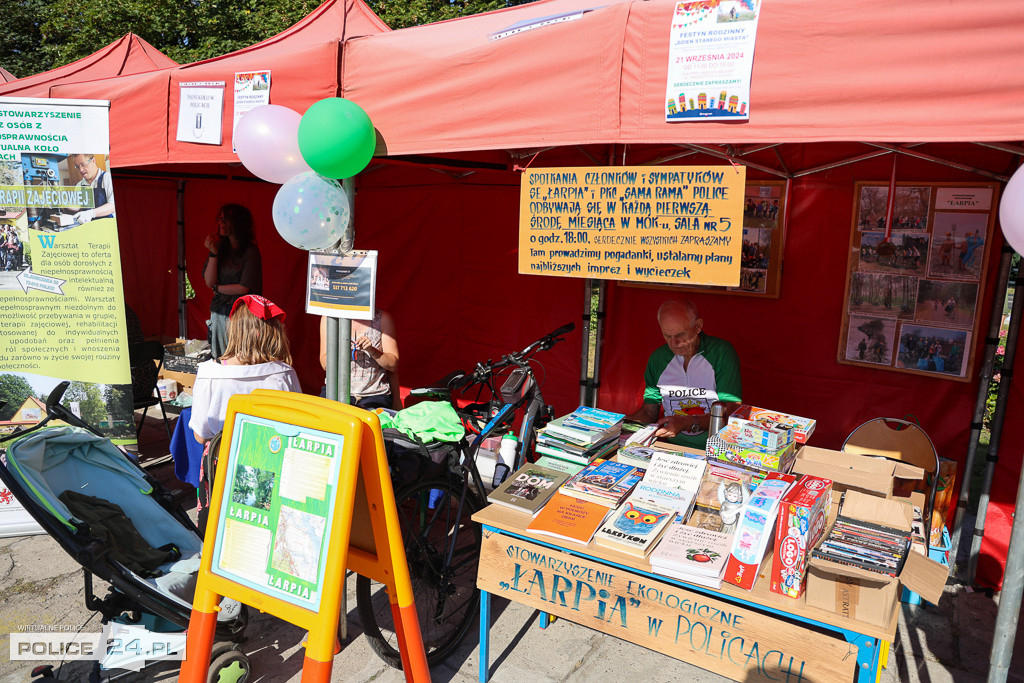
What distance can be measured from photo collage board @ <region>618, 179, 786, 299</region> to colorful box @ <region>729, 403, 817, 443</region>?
1165 mm

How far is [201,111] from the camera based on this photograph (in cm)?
343

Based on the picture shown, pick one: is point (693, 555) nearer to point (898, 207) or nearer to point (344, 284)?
point (344, 284)

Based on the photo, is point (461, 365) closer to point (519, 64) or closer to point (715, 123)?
point (519, 64)

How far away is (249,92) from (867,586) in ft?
10.7

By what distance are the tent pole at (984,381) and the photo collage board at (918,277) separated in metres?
0.07

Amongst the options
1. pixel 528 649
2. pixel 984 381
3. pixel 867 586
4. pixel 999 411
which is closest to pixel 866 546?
pixel 867 586

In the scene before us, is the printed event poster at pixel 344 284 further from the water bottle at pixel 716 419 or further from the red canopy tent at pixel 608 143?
the water bottle at pixel 716 419

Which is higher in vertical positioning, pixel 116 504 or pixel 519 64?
pixel 519 64

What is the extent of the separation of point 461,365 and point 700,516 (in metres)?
3.45

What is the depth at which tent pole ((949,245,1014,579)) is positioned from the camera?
3381 millimetres

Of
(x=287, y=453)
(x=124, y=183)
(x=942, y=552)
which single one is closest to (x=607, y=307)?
(x=942, y=552)

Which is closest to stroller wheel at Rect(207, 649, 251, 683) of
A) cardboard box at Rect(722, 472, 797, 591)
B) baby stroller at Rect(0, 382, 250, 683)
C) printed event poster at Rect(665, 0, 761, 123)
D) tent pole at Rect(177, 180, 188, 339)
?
baby stroller at Rect(0, 382, 250, 683)

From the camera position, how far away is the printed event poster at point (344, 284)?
2779mm

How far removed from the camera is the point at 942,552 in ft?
9.96
